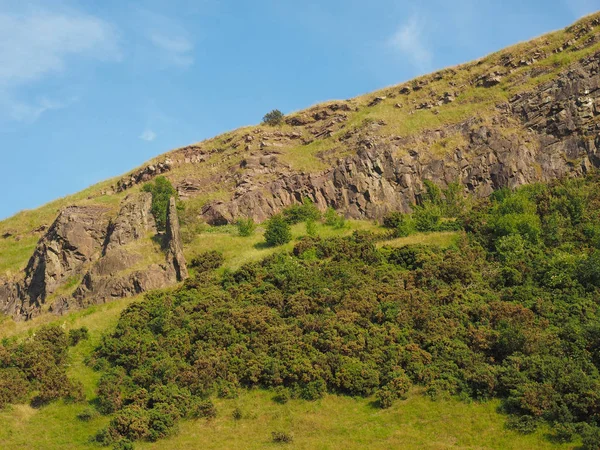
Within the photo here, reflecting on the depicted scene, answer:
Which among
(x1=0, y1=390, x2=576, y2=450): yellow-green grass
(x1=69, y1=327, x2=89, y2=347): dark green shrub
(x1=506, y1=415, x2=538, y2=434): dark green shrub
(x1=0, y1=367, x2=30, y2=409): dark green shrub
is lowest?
(x1=506, y1=415, x2=538, y2=434): dark green shrub

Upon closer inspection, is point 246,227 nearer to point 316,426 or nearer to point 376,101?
point 376,101

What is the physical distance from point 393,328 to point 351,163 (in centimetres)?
2784

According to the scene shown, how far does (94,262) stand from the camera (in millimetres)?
47656

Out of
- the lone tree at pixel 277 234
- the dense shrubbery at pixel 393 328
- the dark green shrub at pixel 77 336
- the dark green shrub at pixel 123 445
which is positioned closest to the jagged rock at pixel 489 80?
the dense shrubbery at pixel 393 328

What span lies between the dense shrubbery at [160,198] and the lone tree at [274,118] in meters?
18.5

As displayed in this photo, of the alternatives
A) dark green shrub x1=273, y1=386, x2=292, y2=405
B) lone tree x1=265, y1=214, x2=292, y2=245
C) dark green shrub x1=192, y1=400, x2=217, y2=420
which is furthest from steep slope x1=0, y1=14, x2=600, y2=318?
dark green shrub x1=273, y1=386, x2=292, y2=405

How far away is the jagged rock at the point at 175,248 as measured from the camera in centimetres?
4644

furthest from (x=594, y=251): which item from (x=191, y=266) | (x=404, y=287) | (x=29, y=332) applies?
(x=29, y=332)

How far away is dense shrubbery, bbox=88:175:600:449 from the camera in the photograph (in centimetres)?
2942

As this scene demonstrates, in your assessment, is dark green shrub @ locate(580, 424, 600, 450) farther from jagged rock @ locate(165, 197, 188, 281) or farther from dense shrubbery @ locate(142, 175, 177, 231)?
dense shrubbery @ locate(142, 175, 177, 231)

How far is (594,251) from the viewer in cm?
4125

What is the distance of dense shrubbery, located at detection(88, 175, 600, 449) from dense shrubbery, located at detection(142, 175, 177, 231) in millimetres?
9179

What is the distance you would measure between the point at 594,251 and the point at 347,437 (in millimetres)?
23558

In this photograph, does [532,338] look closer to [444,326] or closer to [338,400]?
[444,326]
